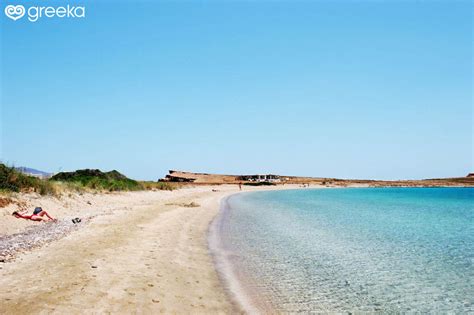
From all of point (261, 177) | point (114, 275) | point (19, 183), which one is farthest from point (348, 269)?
point (261, 177)

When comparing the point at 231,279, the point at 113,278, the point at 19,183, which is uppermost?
the point at 19,183

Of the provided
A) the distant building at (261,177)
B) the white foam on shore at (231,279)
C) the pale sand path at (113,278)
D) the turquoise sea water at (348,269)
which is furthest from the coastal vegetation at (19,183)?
the distant building at (261,177)

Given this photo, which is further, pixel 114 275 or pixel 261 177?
pixel 261 177

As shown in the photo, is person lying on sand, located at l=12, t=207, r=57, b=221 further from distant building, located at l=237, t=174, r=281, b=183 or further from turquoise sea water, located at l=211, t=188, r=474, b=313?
distant building, located at l=237, t=174, r=281, b=183

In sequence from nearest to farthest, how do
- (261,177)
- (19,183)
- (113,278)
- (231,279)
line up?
(113,278) < (231,279) < (19,183) < (261,177)

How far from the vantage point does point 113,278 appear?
7.78 m

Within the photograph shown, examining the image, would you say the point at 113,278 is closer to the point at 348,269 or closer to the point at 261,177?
the point at 348,269

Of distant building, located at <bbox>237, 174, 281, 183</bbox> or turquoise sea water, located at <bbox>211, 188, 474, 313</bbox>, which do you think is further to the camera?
distant building, located at <bbox>237, 174, 281, 183</bbox>

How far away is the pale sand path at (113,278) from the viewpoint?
635 cm

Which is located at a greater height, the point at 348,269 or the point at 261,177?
the point at 261,177

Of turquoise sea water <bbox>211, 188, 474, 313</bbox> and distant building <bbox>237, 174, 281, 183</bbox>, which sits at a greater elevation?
distant building <bbox>237, 174, 281, 183</bbox>

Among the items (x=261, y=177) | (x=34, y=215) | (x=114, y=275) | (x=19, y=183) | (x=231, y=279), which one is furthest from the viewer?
(x=261, y=177)

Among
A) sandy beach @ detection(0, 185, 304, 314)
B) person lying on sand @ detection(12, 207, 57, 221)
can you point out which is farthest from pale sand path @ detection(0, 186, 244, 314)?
person lying on sand @ detection(12, 207, 57, 221)

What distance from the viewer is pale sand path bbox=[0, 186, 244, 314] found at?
6348mm
